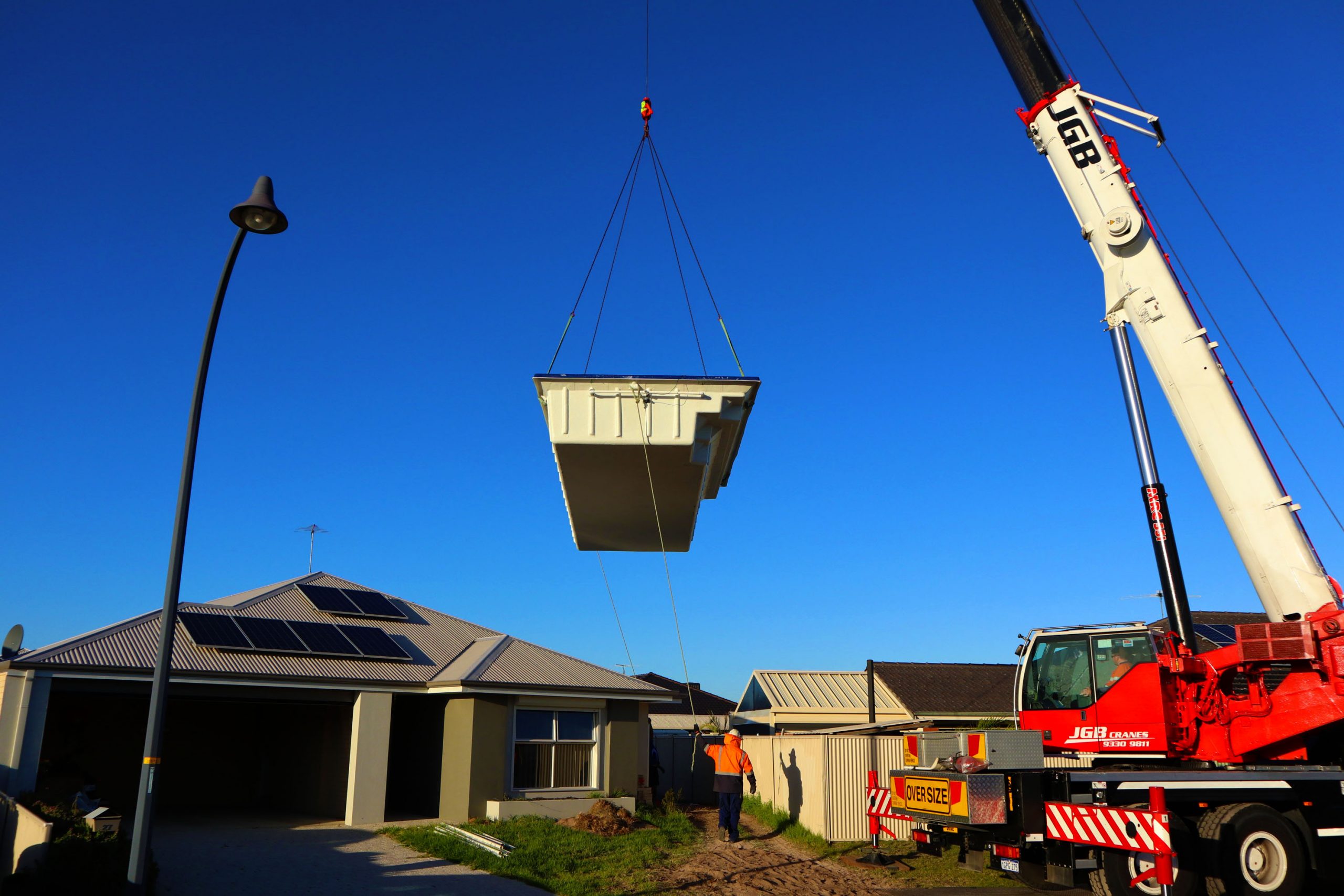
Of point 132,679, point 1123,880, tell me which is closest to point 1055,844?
point 1123,880

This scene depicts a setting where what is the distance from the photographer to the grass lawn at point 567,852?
11539 mm

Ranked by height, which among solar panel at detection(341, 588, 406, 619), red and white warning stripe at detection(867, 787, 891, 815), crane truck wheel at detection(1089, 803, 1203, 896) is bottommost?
crane truck wheel at detection(1089, 803, 1203, 896)

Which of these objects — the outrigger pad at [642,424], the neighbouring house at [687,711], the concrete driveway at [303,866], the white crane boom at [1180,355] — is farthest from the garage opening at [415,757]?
the neighbouring house at [687,711]

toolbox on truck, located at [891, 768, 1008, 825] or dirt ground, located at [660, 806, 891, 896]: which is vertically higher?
toolbox on truck, located at [891, 768, 1008, 825]

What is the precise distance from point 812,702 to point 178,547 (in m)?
24.2

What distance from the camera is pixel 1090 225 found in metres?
11.7

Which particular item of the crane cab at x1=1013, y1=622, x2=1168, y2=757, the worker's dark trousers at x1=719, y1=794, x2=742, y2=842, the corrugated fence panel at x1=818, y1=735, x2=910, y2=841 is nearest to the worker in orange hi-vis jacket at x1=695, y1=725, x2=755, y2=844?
the worker's dark trousers at x1=719, y1=794, x2=742, y2=842

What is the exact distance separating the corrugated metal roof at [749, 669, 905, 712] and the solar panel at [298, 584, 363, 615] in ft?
47.3

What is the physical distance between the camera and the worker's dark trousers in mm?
14898

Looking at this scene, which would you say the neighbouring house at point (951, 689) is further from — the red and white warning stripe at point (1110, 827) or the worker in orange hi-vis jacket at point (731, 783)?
the red and white warning stripe at point (1110, 827)

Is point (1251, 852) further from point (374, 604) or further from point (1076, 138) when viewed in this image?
point (374, 604)

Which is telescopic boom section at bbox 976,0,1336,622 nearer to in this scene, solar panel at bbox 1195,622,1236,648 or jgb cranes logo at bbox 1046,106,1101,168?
jgb cranes logo at bbox 1046,106,1101,168

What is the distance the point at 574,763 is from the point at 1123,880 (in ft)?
34.4

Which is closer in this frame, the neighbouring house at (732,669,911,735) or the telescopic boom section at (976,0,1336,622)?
the telescopic boom section at (976,0,1336,622)
